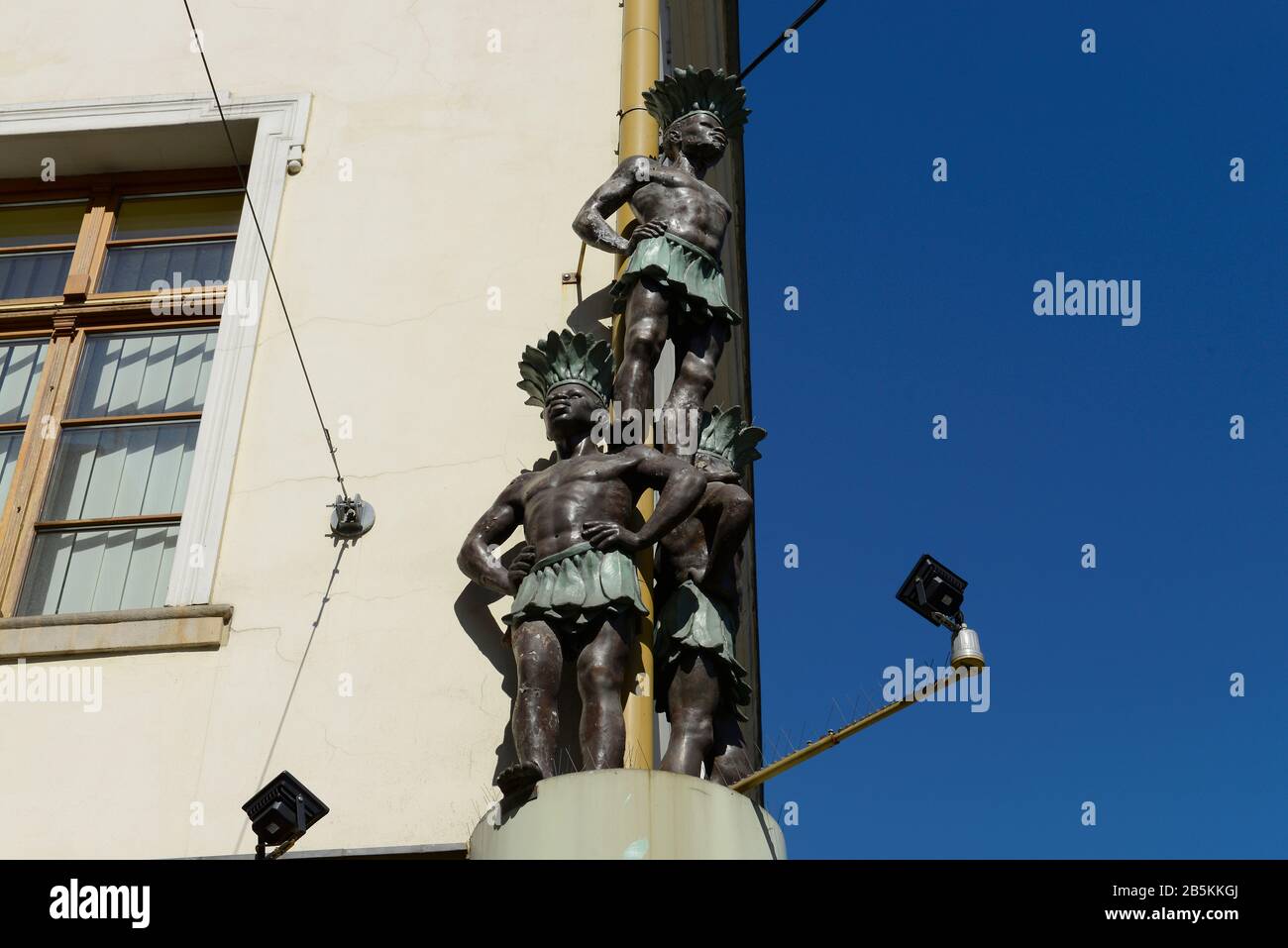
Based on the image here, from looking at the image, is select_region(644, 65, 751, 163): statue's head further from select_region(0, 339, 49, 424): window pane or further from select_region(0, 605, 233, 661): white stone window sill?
select_region(0, 339, 49, 424): window pane

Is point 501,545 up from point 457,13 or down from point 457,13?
down

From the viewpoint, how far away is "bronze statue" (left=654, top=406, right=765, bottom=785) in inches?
279

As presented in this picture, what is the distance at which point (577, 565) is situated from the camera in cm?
711

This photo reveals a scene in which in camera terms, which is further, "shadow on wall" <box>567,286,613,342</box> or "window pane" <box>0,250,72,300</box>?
"window pane" <box>0,250,72,300</box>

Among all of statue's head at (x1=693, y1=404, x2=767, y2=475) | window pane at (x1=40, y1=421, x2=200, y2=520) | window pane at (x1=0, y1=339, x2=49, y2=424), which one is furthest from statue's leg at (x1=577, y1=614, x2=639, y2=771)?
window pane at (x1=0, y1=339, x2=49, y2=424)

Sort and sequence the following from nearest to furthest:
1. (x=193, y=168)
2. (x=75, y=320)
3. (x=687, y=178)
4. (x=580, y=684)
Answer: (x=580, y=684) → (x=687, y=178) → (x=75, y=320) → (x=193, y=168)

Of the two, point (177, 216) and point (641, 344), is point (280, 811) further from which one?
point (177, 216)

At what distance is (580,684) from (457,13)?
18.0 feet

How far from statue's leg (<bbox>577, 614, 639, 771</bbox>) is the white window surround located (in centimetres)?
215

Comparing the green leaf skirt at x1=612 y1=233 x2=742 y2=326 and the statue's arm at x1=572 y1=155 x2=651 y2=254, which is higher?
the statue's arm at x1=572 y1=155 x2=651 y2=254

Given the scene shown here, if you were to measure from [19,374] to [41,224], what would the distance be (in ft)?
4.55
